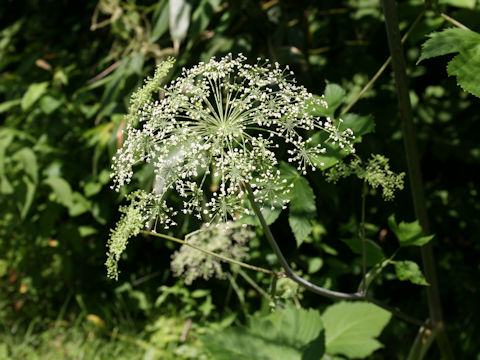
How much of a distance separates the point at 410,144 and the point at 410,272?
29cm

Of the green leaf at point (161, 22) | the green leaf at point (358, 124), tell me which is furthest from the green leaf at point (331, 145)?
the green leaf at point (161, 22)

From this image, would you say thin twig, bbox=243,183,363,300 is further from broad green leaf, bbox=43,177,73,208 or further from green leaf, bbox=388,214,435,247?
broad green leaf, bbox=43,177,73,208

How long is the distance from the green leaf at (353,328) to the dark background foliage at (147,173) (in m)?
0.22

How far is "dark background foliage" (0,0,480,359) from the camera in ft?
5.90

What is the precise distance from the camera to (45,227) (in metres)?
2.34

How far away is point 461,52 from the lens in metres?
0.84

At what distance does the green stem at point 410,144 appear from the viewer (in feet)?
3.38

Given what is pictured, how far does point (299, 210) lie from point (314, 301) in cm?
124

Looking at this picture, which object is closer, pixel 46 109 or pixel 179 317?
pixel 46 109

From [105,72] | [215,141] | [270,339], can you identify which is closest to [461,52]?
[215,141]

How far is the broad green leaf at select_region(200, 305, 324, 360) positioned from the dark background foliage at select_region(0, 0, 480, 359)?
1.17ft

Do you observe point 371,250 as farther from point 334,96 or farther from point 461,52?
point 461,52

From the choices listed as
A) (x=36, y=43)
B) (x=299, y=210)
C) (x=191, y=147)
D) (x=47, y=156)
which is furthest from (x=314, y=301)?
(x=36, y=43)

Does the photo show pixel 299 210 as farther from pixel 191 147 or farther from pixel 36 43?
pixel 36 43
